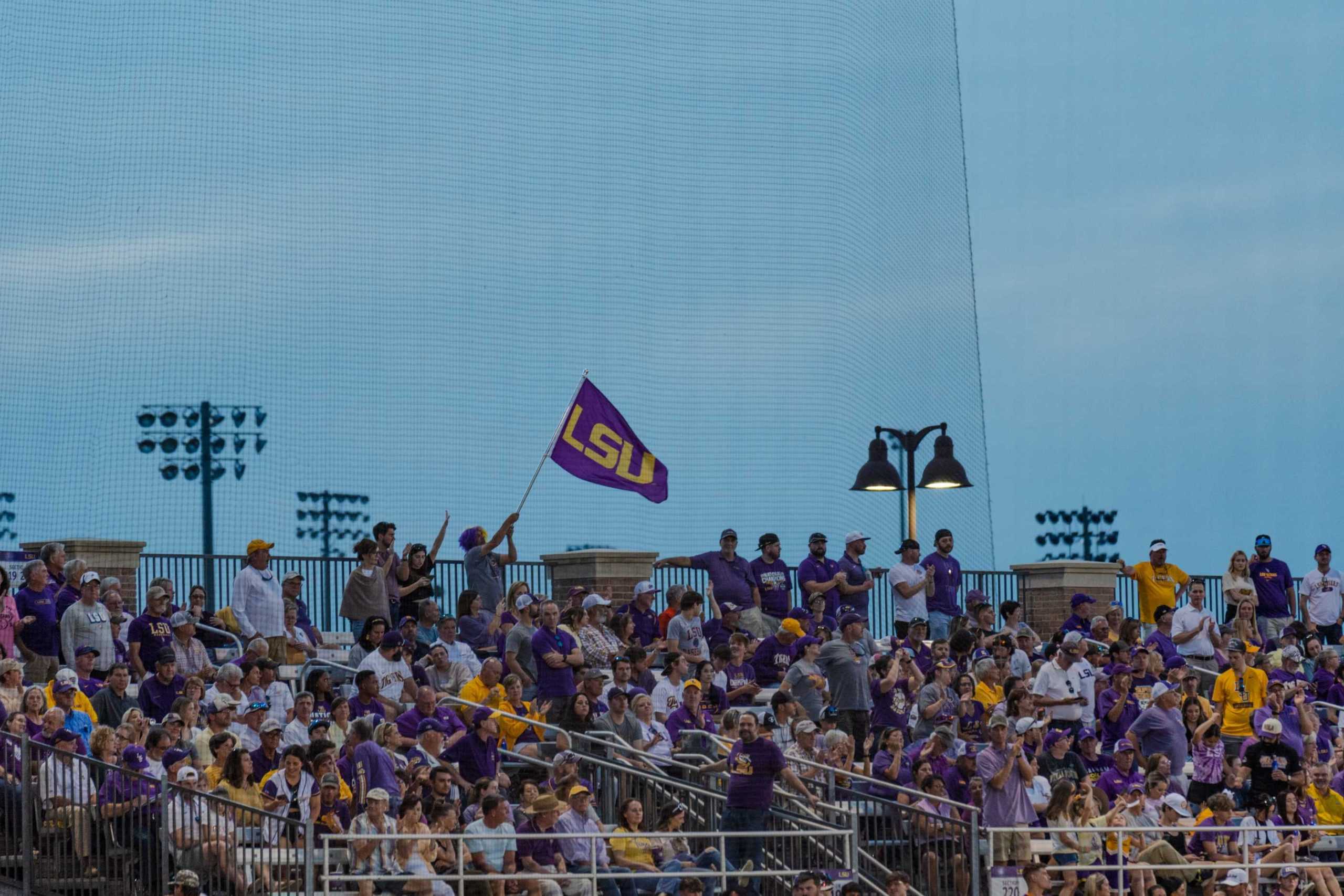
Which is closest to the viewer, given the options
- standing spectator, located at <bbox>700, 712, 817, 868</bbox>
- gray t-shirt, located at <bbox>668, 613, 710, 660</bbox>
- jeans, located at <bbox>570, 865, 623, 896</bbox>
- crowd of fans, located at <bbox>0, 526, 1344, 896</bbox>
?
crowd of fans, located at <bbox>0, 526, 1344, 896</bbox>

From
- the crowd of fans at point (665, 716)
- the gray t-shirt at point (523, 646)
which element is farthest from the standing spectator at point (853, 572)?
the gray t-shirt at point (523, 646)

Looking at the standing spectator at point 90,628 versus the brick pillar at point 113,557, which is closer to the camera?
the standing spectator at point 90,628

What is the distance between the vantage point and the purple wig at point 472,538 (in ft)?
63.2

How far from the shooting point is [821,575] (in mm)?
20172

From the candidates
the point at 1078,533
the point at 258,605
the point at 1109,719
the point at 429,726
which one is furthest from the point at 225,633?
the point at 1078,533

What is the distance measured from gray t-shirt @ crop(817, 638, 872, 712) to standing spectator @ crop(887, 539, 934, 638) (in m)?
3.02

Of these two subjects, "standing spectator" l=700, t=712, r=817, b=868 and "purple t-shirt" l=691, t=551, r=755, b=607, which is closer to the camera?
"standing spectator" l=700, t=712, r=817, b=868

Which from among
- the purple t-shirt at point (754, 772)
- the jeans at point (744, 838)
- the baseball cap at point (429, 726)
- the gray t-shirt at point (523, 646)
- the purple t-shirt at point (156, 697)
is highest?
the gray t-shirt at point (523, 646)

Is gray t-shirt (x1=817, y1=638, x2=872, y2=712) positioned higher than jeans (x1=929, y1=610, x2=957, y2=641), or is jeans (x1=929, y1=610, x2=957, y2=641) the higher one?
jeans (x1=929, y1=610, x2=957, y2=641)

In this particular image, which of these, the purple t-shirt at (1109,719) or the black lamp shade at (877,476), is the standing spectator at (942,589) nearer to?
the black lamp shade at (877,476)

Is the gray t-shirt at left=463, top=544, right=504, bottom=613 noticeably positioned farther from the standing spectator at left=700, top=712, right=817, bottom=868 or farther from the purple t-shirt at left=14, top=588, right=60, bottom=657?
the standing spectator at left=700, top=712, right=817, bottom=868

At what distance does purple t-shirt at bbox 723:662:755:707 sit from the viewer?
1770cm

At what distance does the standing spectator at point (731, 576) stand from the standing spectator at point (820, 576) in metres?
0.48

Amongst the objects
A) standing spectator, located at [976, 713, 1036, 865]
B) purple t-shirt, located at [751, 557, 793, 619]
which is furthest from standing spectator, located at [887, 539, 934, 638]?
standing spectator, located at [976, 713, 1036, 865]
